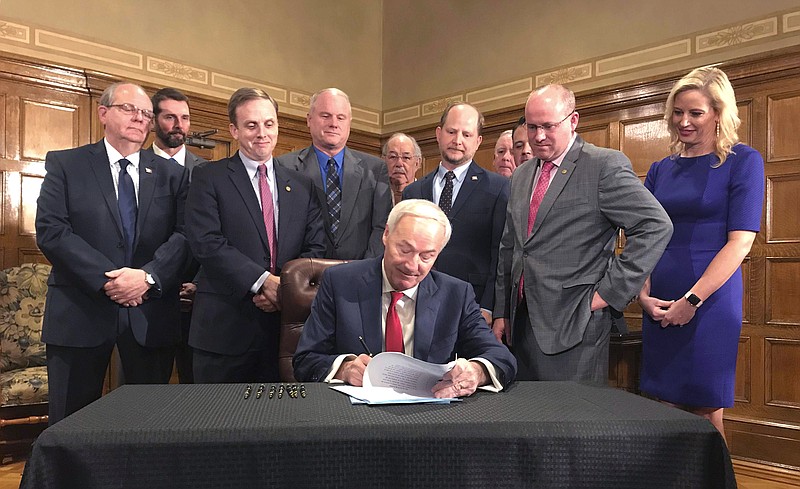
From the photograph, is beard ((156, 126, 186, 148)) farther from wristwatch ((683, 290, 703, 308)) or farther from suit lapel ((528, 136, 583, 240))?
wristwatch ((683, 290, 703, 308))

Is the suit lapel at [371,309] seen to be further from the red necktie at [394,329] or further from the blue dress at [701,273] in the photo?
the blue dress at [701,273]

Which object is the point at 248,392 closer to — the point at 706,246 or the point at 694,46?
the point at 706,246

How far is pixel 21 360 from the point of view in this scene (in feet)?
14.3

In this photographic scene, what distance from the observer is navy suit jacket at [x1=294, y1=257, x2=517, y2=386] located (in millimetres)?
2014

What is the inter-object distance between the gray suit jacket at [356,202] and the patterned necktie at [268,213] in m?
0.27

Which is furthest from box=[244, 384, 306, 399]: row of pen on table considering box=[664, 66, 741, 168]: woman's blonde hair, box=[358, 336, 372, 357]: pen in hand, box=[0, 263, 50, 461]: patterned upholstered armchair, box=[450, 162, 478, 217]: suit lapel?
box=[0, 263, 50, 461]: patterned upholstered armchair

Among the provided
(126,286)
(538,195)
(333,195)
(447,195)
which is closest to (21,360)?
(126,286)

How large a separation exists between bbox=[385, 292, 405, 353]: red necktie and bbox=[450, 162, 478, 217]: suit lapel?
3.47ft

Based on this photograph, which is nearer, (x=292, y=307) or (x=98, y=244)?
(x=292, y=307)

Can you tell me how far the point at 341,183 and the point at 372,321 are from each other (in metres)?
1.22

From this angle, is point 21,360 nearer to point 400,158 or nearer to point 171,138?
point 171,138

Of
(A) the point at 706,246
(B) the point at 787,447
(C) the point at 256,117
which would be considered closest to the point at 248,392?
(C) the point at 256,117

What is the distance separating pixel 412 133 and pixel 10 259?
3.89 meters

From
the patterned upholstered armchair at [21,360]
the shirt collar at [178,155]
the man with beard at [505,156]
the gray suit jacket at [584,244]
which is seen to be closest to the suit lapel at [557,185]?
the gray suit jacket at [584,244]
